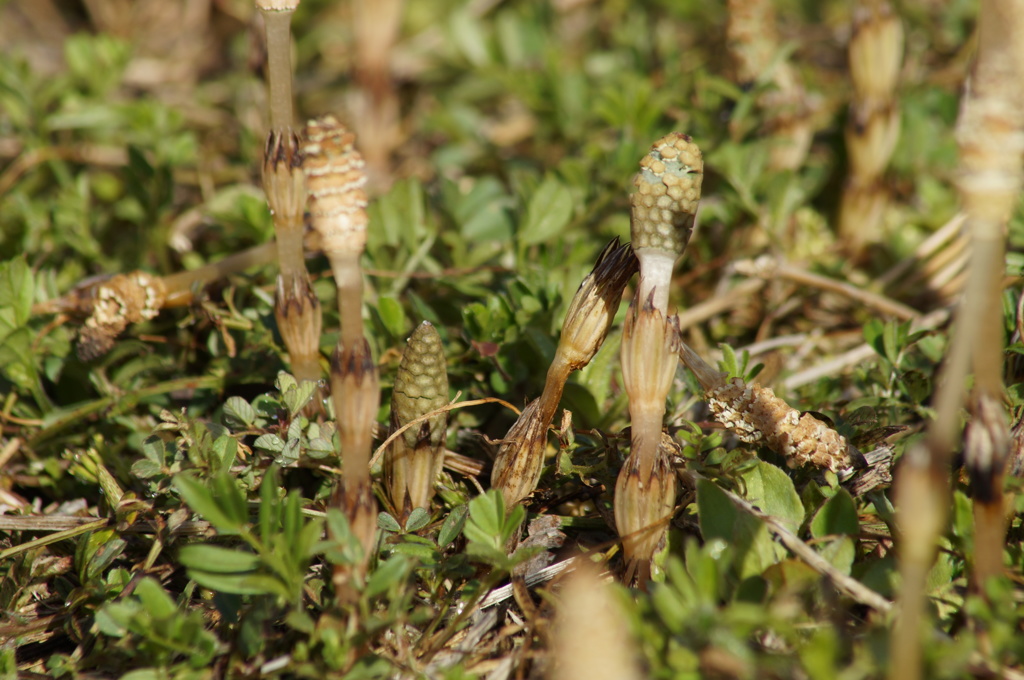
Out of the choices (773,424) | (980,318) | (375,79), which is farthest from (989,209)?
(375,79)

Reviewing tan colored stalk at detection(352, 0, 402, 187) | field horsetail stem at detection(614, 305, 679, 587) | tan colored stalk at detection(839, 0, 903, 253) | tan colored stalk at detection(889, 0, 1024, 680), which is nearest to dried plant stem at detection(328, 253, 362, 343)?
field horsetail stem at detection(614, 305, 679, 587)

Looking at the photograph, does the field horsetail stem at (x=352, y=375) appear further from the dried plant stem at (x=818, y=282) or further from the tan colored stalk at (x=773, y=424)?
the dried plant stem at (x=818, y=282)

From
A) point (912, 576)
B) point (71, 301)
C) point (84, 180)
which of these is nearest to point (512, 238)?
point (71, 301)

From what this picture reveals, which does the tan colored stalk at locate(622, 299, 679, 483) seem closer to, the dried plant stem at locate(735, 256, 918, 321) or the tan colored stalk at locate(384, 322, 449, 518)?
the tan colored stalk at locate(384, 322, 449, 518)

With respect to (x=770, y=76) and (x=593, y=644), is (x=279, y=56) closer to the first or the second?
(x=593, y=644)

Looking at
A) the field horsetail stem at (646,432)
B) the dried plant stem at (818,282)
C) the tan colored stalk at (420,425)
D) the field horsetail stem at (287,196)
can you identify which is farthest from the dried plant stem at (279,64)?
the dried plant stem at (818,282)

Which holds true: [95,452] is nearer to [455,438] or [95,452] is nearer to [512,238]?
[455,438]
